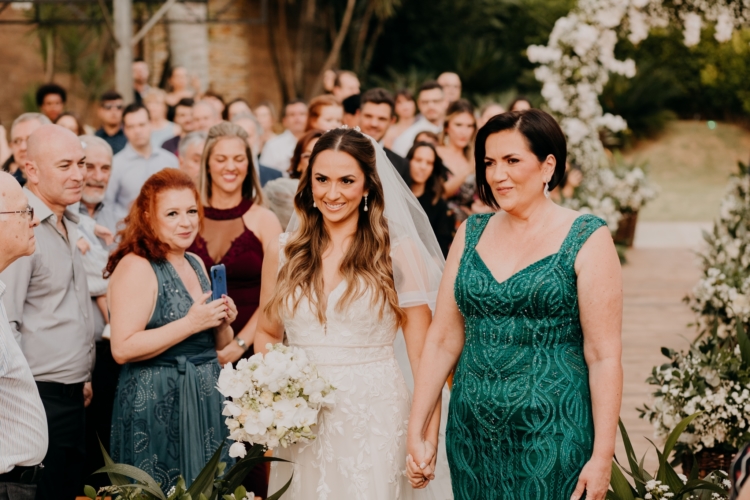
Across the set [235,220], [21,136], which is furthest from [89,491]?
[21,136]

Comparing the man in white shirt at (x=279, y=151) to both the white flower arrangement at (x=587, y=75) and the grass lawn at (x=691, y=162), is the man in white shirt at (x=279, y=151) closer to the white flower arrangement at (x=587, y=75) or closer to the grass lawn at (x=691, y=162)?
the white flower arrangement at (x=587, y=75)

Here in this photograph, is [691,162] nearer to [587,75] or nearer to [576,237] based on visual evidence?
[587,75]

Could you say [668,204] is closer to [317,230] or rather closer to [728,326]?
[728,326]

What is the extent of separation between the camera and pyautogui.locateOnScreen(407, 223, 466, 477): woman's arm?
334 cm

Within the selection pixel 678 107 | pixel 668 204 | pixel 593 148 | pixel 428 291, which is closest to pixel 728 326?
pixel 428 291

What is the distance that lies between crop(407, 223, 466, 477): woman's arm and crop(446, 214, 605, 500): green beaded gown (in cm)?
14

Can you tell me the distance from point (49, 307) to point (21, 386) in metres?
0.97

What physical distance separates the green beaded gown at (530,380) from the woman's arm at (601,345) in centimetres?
4

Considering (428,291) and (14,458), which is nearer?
(14,458)

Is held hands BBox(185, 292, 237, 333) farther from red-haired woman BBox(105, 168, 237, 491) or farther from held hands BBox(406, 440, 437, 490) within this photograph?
held hands BBox(406, 440, 437, 490)

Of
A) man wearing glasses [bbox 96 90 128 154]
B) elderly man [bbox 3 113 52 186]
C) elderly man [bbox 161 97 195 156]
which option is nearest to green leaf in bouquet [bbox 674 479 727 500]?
elderly man [bbox 3 113 52 186]

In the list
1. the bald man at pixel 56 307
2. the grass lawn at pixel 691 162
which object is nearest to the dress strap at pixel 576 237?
the bald man at pixel 56 307

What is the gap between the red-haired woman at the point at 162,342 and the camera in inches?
157

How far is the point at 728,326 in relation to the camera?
6.33 meters
